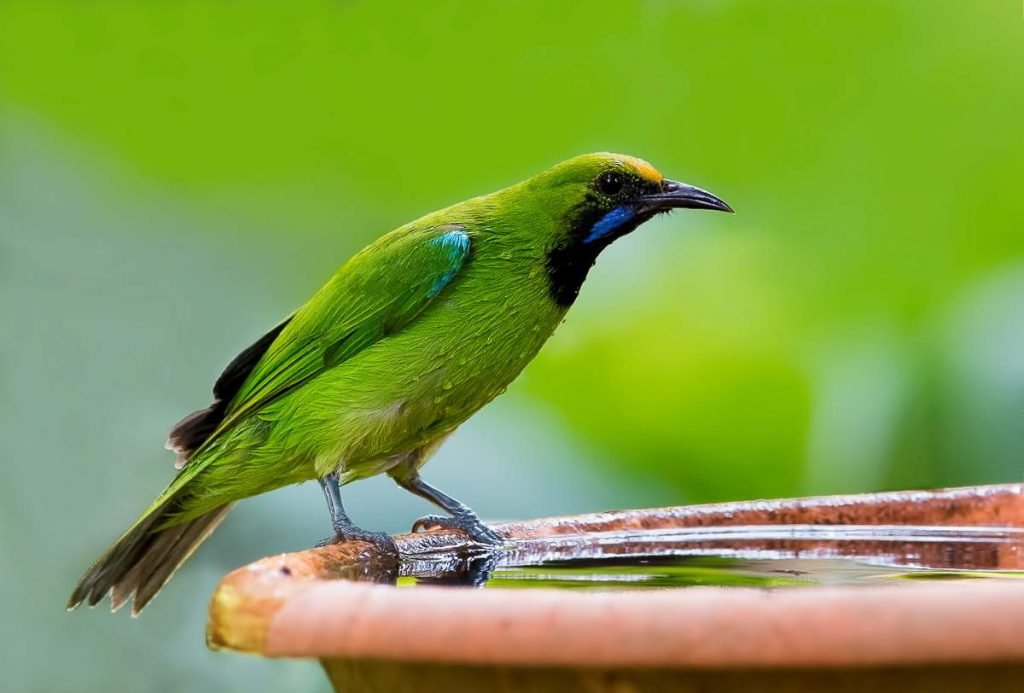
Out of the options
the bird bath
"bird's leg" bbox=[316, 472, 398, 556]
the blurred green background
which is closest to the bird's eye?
the blurred green background

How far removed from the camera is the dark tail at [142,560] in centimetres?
316

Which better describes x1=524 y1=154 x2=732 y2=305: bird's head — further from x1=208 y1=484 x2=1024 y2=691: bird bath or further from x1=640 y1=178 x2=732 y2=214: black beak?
x1=208 y1=484 x2=1024 y2=691: bird bath

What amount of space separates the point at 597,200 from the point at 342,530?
3.41 ft

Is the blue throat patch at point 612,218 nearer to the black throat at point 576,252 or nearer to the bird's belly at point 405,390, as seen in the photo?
the black throat at point 576,252

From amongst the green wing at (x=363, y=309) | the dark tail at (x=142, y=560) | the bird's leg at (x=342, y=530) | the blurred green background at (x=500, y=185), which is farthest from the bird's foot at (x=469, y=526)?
the blurred green background at (x=500, y=185)

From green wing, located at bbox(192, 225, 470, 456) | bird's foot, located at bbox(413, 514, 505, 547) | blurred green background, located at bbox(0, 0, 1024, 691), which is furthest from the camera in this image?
→ blurred green background, located at bbox(0, 0, 1024, 691)

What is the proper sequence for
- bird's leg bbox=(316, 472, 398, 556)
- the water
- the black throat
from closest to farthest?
1. the water
2. bird's leg bbox=(316, 472, 398, 556)
3. the black throat

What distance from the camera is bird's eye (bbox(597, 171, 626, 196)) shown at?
3.38 meters

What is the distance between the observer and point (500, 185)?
445cm

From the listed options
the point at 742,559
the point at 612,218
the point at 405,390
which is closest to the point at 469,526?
the point at 405,390

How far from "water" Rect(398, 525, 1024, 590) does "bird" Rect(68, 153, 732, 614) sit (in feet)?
1.28

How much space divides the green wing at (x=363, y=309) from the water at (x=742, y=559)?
2.25 ft

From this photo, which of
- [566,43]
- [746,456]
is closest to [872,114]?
[566,43]

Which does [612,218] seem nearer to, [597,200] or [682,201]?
[597,200]
